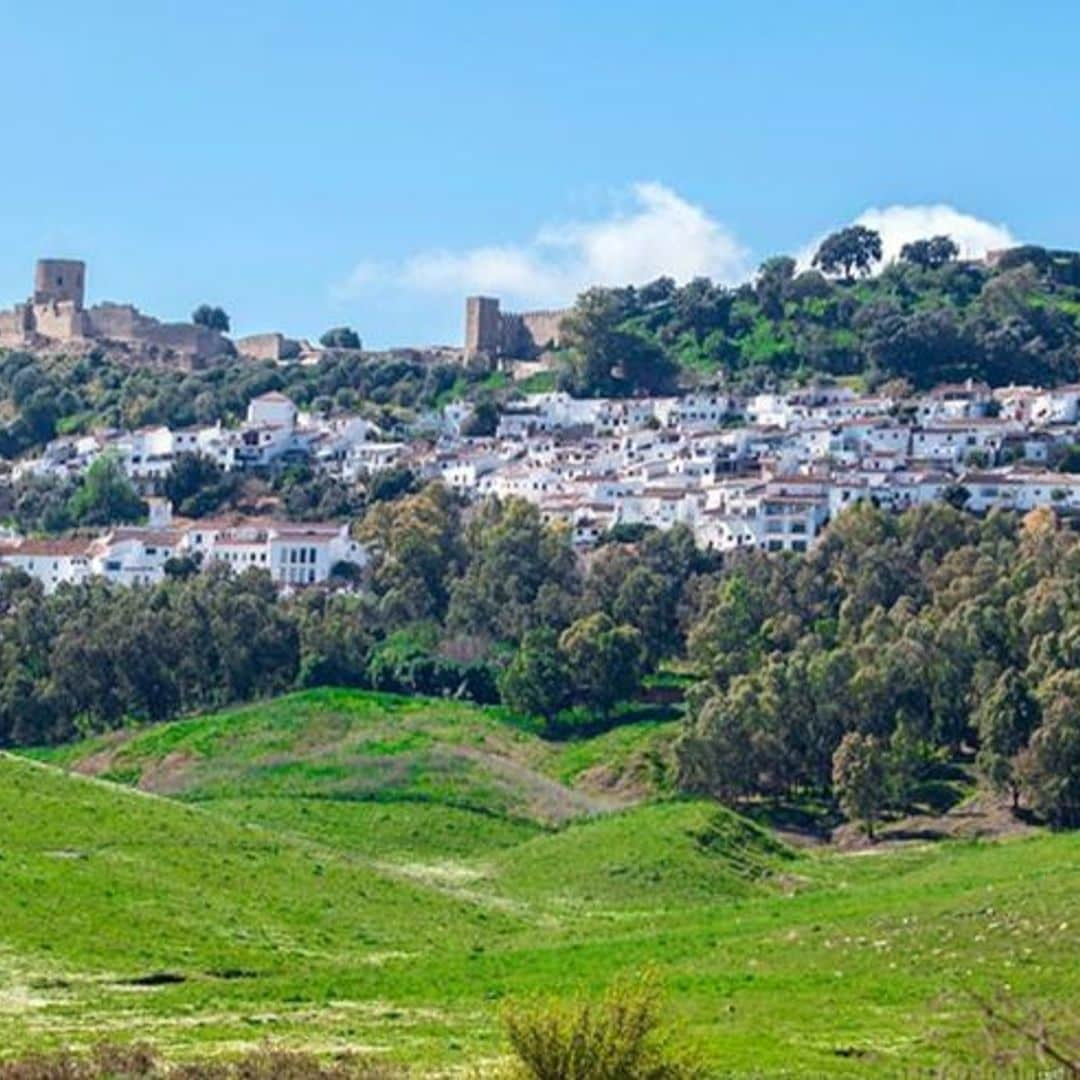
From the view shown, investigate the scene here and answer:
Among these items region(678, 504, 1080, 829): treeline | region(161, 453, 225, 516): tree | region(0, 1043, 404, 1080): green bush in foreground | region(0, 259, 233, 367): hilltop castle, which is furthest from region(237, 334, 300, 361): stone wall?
region(0, 1043, 404, 1080): green bush in foreground

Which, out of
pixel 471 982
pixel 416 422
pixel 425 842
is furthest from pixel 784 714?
pixel 416 422

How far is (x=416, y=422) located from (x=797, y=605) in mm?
56420

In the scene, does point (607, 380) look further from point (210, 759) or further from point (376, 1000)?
point (376, 1000)

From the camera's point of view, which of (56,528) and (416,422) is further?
(416,422)

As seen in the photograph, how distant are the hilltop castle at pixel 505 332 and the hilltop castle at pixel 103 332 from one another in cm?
1969

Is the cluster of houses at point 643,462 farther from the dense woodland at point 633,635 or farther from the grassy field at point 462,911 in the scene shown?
the grassy field at point 462,911

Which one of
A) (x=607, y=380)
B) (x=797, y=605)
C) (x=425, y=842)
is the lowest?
(x=425, y=842)

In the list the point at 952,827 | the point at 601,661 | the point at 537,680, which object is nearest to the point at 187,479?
the point at 537,680

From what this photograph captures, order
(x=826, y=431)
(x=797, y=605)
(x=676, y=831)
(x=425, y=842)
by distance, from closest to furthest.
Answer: (x=676, y=831)
(x=425, y=842)
(x=797, y=605)
(x=826, y=431)

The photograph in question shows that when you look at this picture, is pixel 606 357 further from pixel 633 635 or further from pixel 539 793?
pixel 539 793

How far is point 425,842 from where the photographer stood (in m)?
61.4

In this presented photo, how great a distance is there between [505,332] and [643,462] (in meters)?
34.5

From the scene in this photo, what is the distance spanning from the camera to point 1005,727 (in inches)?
2525

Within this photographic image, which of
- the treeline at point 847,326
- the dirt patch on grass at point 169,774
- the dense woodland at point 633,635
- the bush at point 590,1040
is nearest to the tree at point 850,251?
the treeline at point 847,326
